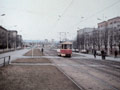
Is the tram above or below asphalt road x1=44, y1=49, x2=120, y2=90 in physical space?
above

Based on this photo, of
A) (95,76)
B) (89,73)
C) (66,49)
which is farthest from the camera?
(66,49)

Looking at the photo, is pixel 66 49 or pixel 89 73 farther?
pixel 66 49

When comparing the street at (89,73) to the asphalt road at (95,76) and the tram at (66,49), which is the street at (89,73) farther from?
the tram at (66,49)

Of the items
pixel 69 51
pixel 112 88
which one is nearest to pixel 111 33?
pixel 69 51

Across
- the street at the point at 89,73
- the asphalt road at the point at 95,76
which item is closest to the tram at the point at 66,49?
the street at the point at 89,73

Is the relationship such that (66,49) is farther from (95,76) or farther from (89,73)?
(95,76)

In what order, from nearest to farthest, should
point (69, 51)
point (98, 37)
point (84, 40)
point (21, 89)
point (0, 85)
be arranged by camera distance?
point (21, 89) → point (0, 85) → point (69, 51) → point (98, 37) → point (84, 40)

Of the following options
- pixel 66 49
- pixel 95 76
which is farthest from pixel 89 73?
pixel 66 49

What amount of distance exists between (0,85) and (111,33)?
44.5 meters

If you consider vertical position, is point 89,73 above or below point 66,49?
below

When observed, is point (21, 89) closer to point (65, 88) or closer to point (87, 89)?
point (65, 88)

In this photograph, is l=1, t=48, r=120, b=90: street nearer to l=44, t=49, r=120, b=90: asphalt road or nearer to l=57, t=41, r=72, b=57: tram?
l=44, t=49, r=120, b=90: asphalt road

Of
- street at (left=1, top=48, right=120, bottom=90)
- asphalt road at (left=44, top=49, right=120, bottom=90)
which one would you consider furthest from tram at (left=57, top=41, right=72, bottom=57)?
asphalt road at (left=44, top=49, right=120, bottom=90)

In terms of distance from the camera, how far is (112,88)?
867cm
